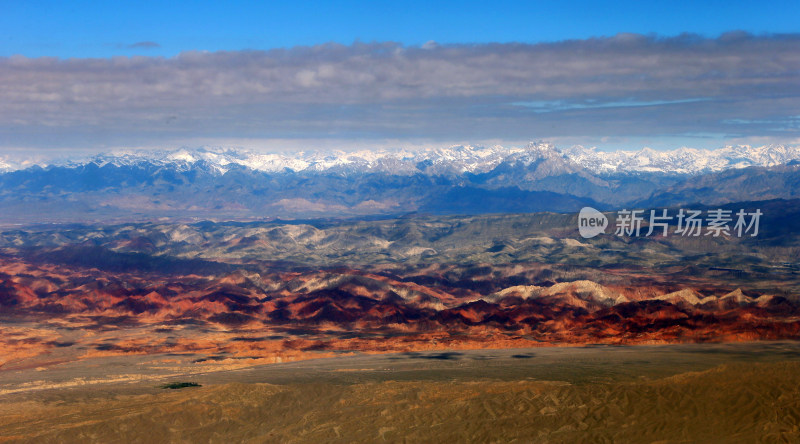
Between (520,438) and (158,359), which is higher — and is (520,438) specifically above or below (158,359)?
above

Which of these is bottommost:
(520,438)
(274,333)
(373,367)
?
(274,333)

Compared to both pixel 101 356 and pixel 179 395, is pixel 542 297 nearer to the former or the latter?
pixel 101 356

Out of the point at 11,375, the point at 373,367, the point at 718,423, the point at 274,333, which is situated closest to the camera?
the point at 718,423

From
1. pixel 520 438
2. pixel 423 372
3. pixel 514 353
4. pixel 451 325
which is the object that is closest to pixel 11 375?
pixel 423 372

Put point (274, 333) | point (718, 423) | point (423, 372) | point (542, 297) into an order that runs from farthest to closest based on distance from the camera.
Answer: point (542, 297)
point (274, 333)
point (423, 372)
point (718, 423)

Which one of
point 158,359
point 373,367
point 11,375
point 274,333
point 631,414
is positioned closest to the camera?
point 631,414

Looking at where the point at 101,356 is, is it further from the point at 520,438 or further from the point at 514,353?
the point at 520,438

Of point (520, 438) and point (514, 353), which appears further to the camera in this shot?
point (514, 353)

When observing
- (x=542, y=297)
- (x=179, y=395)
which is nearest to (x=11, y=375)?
(x=179, y=395)

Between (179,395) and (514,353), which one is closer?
(179,395)
